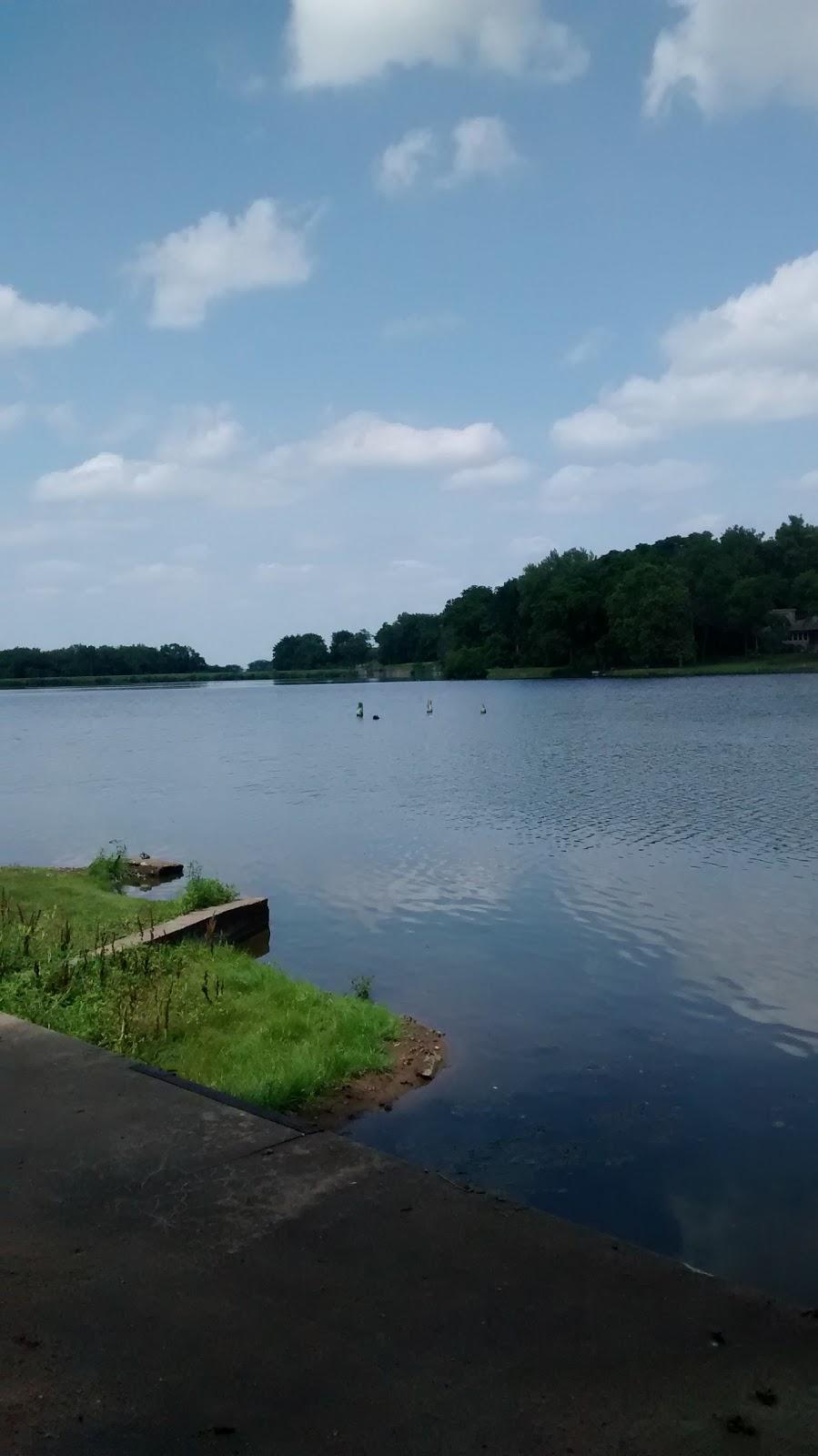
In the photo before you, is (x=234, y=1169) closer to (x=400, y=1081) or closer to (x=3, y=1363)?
(x=3, y=1363)

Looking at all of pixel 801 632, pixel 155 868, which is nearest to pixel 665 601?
pixel 801 632

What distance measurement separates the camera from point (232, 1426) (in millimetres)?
→ 3729

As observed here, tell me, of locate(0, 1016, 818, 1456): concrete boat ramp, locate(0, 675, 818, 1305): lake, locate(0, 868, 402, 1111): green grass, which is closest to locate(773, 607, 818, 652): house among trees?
locate(0, 675, 818, 1305): lake

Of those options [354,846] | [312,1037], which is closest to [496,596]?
[354,846]

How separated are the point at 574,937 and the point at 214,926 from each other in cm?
541

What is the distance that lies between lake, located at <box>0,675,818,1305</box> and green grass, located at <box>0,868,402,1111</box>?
2.83ft

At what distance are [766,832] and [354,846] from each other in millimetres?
9577

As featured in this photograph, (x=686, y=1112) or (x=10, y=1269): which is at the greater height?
(x=10, y=1269)

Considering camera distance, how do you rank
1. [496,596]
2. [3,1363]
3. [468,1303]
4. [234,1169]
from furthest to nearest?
[496,596] < [234,1169] < [468,1303] < [3,1363]

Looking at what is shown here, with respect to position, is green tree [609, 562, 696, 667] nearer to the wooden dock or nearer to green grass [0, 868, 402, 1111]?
the wooden dock

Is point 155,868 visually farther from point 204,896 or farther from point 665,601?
point 665,601

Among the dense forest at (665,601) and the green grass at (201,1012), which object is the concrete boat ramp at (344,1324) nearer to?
the green grass at (201,1012)

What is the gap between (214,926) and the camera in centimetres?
1516

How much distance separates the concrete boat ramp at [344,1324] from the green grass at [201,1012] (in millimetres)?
3637
